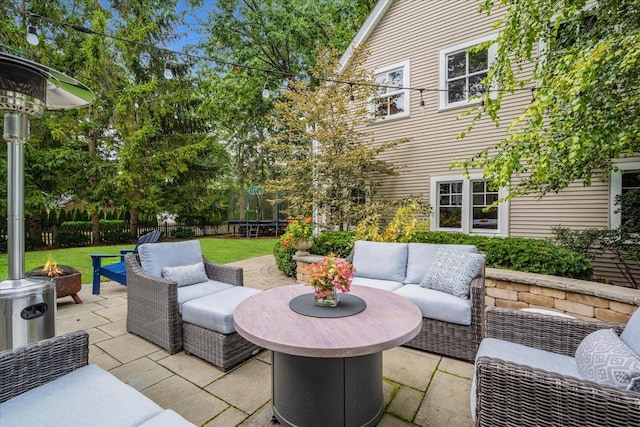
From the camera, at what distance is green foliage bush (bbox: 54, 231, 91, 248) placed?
404 inches

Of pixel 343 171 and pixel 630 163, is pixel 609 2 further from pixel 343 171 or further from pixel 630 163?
pixel 343 171

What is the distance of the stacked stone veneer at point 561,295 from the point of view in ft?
10.1

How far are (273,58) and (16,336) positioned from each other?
39.7 ft

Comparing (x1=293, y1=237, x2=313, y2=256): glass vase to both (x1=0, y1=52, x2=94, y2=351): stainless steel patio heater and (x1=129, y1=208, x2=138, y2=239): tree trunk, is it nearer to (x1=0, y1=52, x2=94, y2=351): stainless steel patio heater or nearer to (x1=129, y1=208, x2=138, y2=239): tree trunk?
(x1=0, y1=52, x2=94, y2=351): stainless steel patio heater

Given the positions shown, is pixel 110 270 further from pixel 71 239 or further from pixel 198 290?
pixel 71 239

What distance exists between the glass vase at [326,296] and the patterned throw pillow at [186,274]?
67.5 inches

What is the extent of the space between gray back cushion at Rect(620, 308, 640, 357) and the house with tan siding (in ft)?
16.1

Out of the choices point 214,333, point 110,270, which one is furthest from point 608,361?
point 110,270

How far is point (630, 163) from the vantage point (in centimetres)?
511

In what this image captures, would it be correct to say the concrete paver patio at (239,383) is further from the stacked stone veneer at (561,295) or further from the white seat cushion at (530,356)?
the stacked stone veneer at (561,295)

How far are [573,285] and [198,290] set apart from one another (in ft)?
13.0

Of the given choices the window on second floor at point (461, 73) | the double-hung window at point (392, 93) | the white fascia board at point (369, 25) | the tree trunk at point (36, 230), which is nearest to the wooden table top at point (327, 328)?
the window on second floor at point (461, 73)

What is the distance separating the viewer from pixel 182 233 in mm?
13539

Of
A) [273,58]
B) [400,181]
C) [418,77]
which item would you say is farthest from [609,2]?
[273,58]
